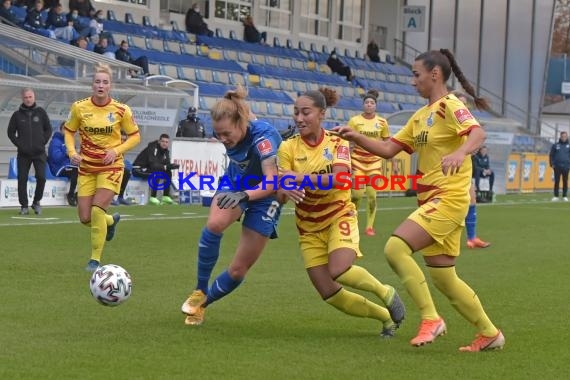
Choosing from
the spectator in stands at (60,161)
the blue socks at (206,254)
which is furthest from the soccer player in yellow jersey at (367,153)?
the blue socks at (206,254)

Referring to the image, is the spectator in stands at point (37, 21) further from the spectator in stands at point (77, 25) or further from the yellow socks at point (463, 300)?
the yellow socks at point (463, 300)

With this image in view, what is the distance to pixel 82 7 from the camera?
31.2 meters

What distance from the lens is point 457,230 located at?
7.57 meters

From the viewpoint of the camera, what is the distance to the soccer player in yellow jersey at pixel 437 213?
7.45m

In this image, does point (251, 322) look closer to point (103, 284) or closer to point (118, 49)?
point (103, 284)

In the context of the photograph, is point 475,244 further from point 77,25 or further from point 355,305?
point 77,25

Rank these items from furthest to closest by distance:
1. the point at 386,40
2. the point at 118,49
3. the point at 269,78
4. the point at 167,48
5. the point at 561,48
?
the point at 561,48
the point at 386,40
the point at 269,78
the point at 167,48
the point at 118,49

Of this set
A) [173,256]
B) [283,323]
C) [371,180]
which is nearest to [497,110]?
[371,180]

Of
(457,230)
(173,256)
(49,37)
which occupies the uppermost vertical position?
(49,37)

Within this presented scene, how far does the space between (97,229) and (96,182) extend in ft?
1.70

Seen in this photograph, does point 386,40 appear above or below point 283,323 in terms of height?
above

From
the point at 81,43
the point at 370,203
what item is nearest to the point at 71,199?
the point at 370,203

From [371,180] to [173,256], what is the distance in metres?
4.80

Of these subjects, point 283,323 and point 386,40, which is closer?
point 283,323
